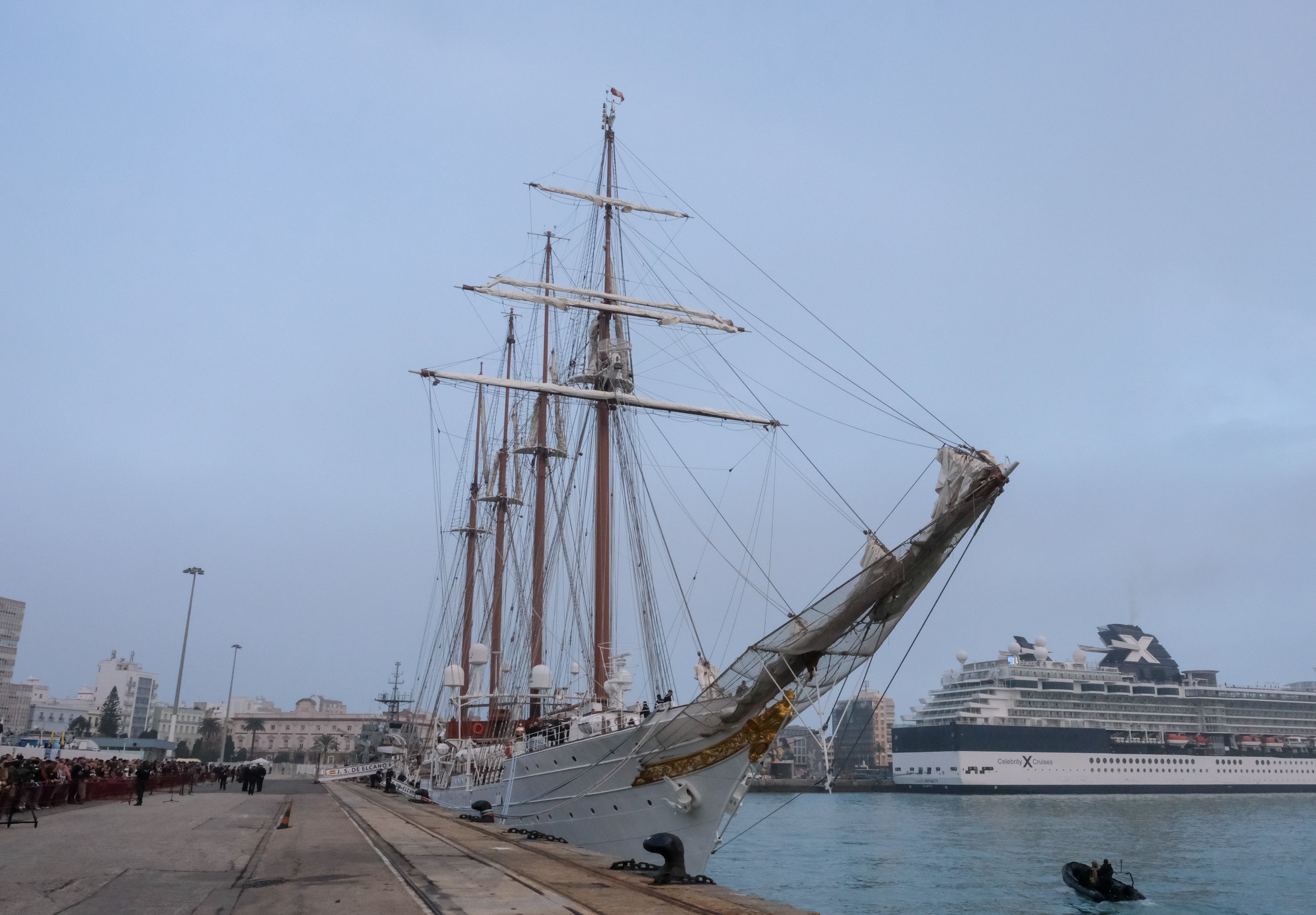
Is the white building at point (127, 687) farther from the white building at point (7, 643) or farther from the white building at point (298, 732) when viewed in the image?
the white building at point (7, 643)

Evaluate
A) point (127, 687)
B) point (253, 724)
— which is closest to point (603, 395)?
point (253, 724)

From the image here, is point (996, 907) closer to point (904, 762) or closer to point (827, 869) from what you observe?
point (827, 869)

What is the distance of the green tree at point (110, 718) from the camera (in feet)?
437

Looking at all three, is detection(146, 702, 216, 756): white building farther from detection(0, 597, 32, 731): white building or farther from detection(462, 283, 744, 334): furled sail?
detection(462, 283, 744, 334): furled sail

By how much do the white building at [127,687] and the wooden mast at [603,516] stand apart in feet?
529

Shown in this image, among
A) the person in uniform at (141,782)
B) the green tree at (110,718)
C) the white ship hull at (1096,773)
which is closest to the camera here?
the person in uniform at (141,782)

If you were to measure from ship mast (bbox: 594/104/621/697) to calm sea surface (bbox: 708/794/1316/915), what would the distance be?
920 cm

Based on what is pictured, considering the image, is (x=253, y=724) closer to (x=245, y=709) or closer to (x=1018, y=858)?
(x=245, y=709)

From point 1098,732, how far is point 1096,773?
416 centimetres

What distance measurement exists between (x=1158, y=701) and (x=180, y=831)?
108m

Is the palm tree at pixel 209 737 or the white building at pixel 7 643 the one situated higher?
the white building at pixel 7 643

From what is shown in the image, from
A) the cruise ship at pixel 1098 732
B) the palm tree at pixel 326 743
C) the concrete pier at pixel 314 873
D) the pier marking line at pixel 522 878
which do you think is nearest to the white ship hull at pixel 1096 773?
the cruise ship at pixel 1098 732

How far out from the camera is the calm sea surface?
30.0 meters

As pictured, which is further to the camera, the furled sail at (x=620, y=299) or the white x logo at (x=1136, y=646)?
the white x logo at (x=1136, y=646)
